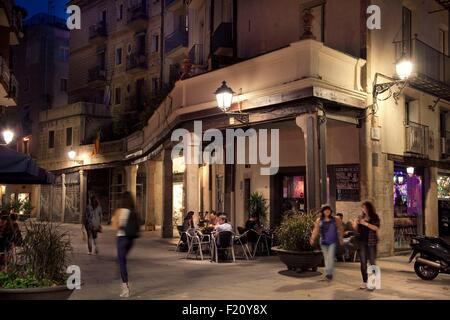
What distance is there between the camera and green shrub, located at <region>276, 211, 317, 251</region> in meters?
11.0

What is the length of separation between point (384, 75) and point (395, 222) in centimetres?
464

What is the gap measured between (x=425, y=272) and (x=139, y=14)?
1083 inches

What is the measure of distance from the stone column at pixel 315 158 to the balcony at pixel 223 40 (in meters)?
6.14

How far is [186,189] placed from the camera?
17000 mm

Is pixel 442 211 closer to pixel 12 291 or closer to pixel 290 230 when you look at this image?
pixel 290 230

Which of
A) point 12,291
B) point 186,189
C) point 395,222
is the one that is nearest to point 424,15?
point 395,222

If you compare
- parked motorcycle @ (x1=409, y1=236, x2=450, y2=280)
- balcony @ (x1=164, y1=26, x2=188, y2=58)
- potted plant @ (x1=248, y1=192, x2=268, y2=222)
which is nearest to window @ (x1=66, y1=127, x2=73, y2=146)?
balcony @ (x1=164, y1=26, x2=188, y2=58)

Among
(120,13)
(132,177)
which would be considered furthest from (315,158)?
(120,13)

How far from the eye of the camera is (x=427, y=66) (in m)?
17.2

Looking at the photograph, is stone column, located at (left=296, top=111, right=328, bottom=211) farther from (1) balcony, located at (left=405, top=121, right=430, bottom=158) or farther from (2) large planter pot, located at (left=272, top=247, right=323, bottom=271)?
(1) balcony, located at (left=405, top=121, right=430, bottom=158)

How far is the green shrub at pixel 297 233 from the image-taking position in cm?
1102

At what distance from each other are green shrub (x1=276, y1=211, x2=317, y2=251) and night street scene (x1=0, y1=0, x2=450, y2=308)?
1.2 inches
